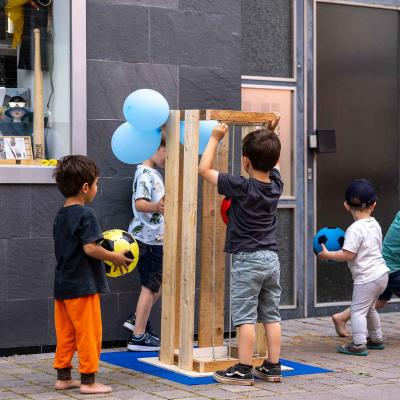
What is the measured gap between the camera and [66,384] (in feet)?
21.6

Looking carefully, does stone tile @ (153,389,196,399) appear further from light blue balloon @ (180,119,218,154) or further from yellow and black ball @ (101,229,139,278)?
light blue balloon @ (180,119,218,154)

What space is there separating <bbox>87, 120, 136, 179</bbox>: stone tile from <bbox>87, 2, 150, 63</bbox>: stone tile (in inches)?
21.4

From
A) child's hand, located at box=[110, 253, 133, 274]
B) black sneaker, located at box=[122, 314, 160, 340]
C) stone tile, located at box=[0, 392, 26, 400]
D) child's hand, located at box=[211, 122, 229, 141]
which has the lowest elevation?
stone tile, located at box=[0, 392, 26, 400]

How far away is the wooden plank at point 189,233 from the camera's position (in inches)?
277

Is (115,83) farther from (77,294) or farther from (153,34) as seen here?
(77,294)

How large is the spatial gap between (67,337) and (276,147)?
1.90 meters

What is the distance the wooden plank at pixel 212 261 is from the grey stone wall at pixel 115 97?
107 cm

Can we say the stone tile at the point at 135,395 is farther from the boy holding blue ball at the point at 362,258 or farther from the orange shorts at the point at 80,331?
the boy holding blue ball at the point at 362,258

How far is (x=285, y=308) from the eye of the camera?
32.3 feet

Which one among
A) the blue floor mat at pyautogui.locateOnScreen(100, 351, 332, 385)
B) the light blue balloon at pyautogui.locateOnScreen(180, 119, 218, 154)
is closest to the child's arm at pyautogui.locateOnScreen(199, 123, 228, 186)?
the light blue balloon at pyautogui.locateOnScreen(180, 119, 218, 154)

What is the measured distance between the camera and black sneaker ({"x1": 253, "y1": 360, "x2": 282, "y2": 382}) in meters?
6.90

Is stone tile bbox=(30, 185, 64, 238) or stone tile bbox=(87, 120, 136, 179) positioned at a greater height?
stone tile bbox=(87, 120, 136, 179)

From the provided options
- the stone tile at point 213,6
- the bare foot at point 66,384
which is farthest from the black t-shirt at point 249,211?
the stone tile at point 213,6

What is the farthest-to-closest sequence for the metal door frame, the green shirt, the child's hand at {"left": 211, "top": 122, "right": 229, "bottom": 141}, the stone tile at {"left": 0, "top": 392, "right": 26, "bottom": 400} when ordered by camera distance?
the metal door frame → the green shirt → the child's hand at {"left": 211, "top": 122, "right": 229, "bottom": 141} → the stone tile at {"left": 0, "top": 392, "right": 26, "bottom": 400}
